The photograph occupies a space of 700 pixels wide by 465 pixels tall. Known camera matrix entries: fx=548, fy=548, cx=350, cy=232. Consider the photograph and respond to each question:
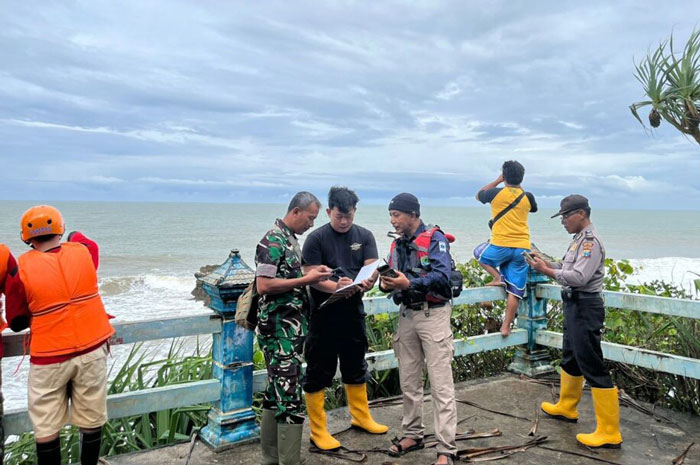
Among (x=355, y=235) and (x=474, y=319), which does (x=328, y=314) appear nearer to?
(x=355, y=235)

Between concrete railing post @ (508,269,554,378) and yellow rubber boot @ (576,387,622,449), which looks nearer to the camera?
yellow rubber boot @ (576,387,622,449)

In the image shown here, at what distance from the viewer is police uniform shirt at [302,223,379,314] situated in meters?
4.25

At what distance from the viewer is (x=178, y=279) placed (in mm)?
26562

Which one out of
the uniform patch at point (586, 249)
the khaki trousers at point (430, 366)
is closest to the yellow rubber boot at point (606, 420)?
the uniform patch at point (586, 249)

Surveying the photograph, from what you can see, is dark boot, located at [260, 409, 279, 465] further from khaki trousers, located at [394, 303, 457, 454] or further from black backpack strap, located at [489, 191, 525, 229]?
black backpack strap, located at [489, 191, 525, 229]

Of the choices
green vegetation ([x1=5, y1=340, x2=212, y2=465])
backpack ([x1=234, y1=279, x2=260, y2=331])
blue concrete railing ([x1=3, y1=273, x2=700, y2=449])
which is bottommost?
green vegetation ([x1=5, y1=340, x2=212, y2=465])

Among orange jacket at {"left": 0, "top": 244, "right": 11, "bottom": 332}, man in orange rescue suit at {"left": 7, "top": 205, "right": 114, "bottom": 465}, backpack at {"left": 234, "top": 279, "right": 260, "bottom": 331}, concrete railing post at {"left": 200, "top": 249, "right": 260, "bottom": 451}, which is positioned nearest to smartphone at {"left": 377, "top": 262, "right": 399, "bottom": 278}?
backpack at {"left": 234, "top": 279, "right": 260, "bottom": 331}

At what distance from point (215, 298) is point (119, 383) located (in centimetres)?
155

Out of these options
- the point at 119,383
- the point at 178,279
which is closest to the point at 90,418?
the point at 119,383

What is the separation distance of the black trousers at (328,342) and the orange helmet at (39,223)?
6.32 feet

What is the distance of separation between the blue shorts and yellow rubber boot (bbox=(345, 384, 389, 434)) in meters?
2.40

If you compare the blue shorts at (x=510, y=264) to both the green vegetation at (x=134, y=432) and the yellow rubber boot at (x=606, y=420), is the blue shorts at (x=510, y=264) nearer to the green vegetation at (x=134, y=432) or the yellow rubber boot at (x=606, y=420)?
the yellow rubber boot at (x=606, y=420)

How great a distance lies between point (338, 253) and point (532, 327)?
10.0ft

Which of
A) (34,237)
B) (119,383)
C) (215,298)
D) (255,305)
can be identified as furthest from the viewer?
(119,383)
